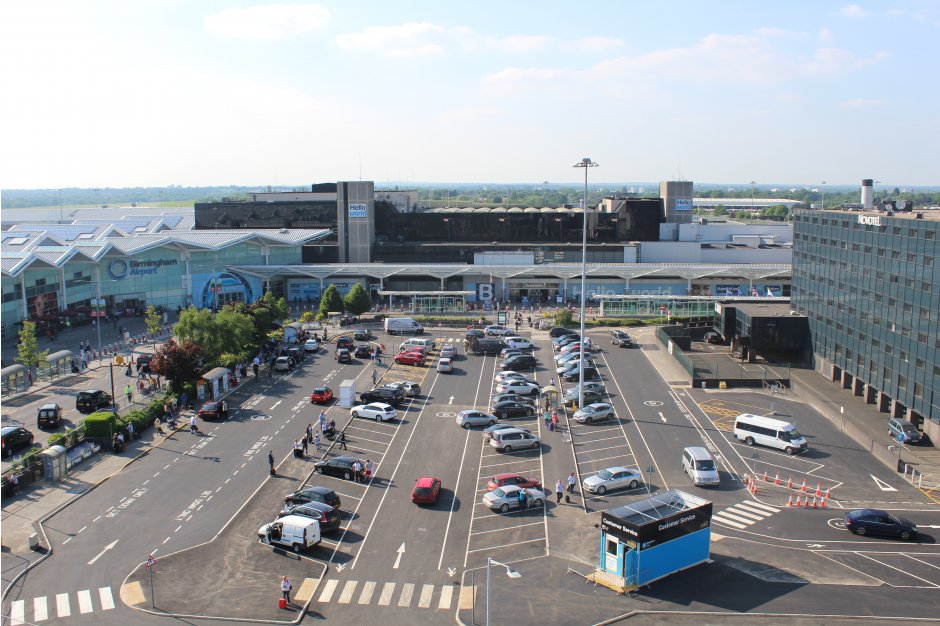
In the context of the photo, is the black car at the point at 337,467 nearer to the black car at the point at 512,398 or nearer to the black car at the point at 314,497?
the black car at the point at 314,497

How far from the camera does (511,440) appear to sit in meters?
32.8

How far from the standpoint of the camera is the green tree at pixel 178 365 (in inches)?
1518

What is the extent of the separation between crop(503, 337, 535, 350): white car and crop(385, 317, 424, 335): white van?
771cm

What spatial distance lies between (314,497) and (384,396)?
42.2 feet

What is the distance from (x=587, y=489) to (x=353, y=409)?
12954mm

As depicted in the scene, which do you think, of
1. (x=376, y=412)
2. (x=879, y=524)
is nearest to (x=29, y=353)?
(x=376, y=412)

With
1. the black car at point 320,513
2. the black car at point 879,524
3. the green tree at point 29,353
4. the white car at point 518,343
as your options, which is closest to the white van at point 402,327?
the white car at point 518,343

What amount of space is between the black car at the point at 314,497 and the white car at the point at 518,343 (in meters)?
26.1

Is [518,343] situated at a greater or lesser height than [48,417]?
greater

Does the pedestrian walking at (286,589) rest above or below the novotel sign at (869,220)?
below

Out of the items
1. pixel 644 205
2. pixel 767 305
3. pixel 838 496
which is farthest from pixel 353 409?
pixel 644 205

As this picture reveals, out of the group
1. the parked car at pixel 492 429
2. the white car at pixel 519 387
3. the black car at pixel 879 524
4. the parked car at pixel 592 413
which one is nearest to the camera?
the black car at pixel 879 524

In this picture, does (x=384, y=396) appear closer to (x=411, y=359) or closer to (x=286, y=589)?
(x=411, y=359)

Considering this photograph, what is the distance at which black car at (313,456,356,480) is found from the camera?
1155 inches
